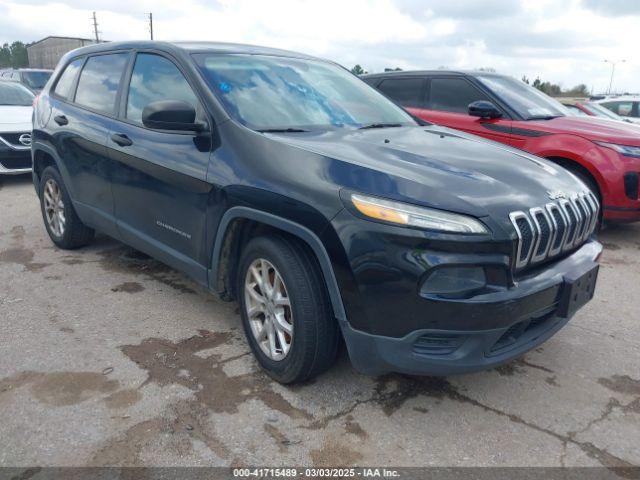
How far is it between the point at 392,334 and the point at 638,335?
213 cm

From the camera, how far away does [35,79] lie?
15.6m

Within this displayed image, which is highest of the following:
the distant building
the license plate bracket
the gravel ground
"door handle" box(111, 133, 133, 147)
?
the distant building

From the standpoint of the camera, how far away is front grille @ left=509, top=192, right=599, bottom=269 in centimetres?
241

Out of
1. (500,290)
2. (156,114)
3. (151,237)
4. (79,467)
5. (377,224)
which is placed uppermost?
(156,114)

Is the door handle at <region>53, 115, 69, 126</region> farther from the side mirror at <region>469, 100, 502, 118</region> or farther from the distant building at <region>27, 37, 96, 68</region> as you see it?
the distant building at <region>27, 37, 96, 68</region>

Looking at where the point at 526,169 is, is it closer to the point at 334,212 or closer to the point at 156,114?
the point at 334,212

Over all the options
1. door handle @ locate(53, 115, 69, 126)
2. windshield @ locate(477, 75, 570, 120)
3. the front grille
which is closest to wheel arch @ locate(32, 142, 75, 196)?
door handle @ locate(53, 115, 69, 126)

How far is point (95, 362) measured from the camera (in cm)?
308

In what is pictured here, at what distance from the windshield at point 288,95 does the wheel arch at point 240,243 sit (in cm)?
51

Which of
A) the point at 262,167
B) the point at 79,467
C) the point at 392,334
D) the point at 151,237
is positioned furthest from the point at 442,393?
the point at 151,237

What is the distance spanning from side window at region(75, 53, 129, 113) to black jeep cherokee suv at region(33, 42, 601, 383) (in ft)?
0.11

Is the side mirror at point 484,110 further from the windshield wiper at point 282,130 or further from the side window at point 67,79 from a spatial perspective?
the side window at point 67,79

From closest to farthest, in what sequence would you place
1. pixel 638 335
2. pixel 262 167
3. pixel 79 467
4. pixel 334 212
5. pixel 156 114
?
1. pixel 79 467
2. pixel 334 212
3. pixel 262 167
4. pixel 156 114
5. pixel 638 335

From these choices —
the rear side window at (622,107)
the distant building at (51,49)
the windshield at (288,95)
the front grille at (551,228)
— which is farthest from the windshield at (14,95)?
the distant building at (51,49)
